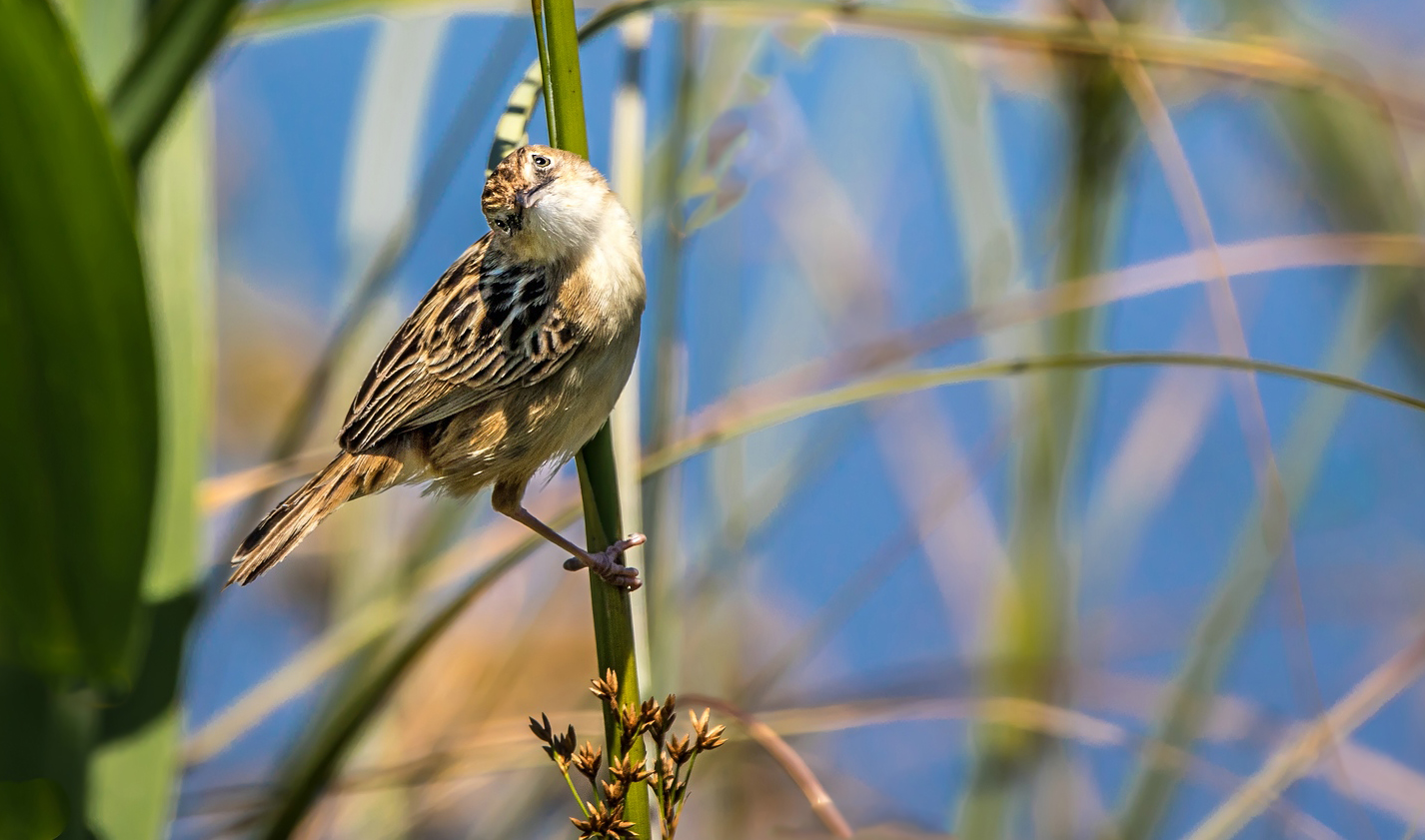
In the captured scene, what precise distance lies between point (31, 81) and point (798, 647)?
6.78 ft

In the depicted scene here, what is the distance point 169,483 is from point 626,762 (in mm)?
1247

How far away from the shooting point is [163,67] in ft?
6.03

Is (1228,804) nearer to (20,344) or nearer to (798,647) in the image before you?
(798,647)

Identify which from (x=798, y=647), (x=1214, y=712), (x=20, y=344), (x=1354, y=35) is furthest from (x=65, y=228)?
(x=1354, y=35)

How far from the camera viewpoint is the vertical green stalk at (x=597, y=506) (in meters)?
1.50

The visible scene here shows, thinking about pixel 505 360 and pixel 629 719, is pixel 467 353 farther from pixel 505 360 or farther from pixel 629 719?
pixel 629 719

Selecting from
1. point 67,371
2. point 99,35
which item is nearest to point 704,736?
point 67,371

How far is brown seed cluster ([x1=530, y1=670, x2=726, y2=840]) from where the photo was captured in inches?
56.6

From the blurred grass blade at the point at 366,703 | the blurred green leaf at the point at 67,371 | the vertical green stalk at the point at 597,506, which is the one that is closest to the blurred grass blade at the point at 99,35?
the blurred green leaf at the point at 67,371

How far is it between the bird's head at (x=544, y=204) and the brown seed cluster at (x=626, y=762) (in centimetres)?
86

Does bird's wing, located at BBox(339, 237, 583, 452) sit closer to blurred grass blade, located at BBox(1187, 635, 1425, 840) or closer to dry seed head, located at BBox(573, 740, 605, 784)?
dry seed head, located at BBox(573, 740, 605, 784)

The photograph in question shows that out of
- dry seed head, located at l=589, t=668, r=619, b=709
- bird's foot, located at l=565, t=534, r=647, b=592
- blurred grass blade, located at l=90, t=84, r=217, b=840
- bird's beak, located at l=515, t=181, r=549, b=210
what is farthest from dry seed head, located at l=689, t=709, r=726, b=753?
blurred grass blade, located at l=90, t=84, r=217, b=840

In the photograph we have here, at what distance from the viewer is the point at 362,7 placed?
86.8 inches

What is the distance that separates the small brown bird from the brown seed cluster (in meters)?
0.55
